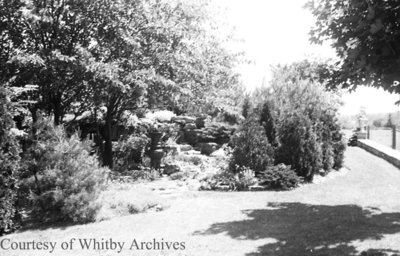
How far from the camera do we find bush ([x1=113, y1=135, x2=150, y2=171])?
17578 millimetres

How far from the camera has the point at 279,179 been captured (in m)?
12.5

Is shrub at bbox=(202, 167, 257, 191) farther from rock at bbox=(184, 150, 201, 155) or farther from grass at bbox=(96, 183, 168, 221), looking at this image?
rock at bbox=(184, 150, 201, 155)

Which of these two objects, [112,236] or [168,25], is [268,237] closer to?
[112,236]

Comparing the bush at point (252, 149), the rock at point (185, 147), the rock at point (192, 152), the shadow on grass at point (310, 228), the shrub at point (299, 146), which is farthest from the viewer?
the rock at point (185, 147)

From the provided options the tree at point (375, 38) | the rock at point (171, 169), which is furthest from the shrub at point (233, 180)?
the tree at point (375, 38)

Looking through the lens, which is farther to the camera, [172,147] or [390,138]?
[390,138]

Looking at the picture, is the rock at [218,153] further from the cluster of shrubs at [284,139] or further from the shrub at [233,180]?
the shrub at [233,180]

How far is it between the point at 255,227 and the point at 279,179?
4.75 meters

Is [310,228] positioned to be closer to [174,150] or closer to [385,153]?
[174,150]

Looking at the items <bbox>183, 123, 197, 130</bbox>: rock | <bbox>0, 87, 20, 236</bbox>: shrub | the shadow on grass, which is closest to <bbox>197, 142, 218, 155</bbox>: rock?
<bbox>183, 123, 197, 130</bbox>: rock

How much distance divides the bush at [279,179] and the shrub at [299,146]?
1002 millimetres

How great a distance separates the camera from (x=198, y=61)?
1588 cm

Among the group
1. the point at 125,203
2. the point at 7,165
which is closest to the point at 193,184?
the point at 125,203

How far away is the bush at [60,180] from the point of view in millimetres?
8812
